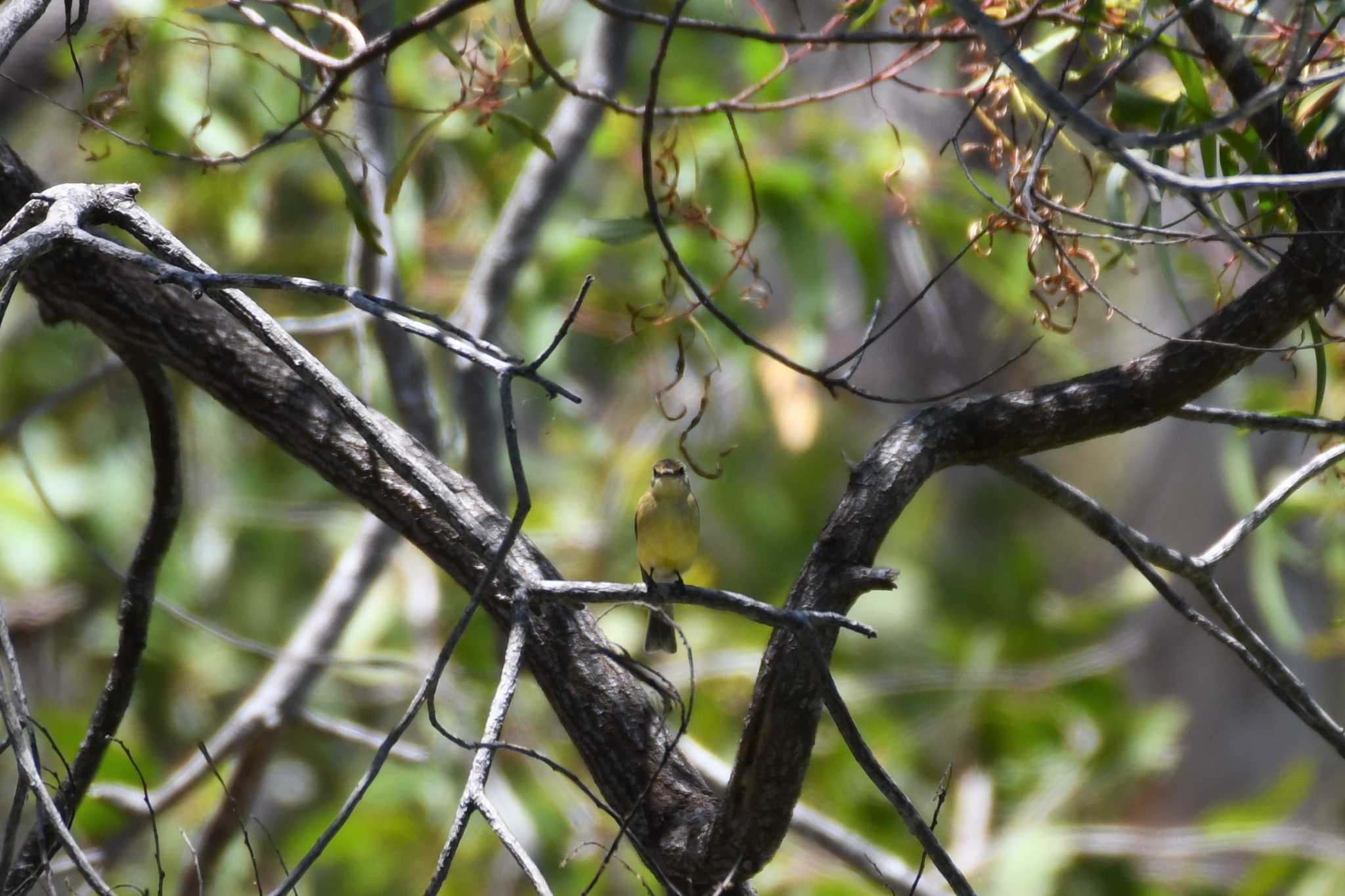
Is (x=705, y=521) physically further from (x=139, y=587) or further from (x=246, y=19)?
(x=246, y=19)

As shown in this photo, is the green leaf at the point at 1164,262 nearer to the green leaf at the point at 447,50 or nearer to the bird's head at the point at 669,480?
the green leaf at the point at 447,50

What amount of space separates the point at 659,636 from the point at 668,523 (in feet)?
2.08

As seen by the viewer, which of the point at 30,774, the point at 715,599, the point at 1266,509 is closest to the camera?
the point at 30,774

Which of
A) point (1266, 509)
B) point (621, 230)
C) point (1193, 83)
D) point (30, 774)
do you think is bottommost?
point (30, 774)

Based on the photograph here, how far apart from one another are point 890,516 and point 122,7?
360 cm

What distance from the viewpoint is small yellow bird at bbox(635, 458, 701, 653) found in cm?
342

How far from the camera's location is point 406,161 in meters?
2.33

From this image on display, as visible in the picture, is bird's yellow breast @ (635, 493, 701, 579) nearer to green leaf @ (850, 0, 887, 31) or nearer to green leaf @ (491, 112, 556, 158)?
green leaf @ (491, 112, 556, 158)

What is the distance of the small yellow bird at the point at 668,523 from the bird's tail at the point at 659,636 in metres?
0.24

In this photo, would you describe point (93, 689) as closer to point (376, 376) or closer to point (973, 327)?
point (376, 376)

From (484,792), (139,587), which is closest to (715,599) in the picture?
(484,792)

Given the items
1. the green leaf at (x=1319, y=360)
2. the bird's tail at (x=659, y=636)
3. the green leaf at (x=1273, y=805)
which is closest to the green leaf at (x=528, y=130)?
the green leaf at (x=1319, y=360)

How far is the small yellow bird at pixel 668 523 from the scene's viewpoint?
3418 millimetres

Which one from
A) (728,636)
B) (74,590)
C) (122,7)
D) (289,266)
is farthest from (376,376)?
(74,590)
